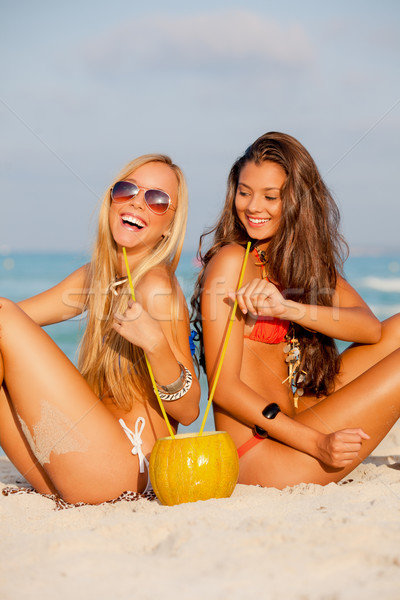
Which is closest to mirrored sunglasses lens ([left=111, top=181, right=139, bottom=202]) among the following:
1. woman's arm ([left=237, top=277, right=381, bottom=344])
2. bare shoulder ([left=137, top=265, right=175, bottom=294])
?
bare shoulder ([left=137, top=265, right=175, bottom=294])

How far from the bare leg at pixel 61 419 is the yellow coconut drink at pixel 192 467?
0.33 metres

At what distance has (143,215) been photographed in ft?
11.0

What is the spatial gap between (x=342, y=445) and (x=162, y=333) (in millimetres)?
962

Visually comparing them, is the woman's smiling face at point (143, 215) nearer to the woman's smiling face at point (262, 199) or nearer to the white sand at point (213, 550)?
the woman's smiling face at point (262, 199)

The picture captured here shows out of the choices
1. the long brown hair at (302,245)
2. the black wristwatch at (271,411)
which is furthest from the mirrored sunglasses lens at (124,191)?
the black wristwatch at (271,411)

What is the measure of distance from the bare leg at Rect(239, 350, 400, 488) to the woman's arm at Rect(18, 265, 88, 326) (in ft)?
4.27

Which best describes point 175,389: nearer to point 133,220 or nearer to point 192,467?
point 192,467

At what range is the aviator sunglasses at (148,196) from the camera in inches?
132

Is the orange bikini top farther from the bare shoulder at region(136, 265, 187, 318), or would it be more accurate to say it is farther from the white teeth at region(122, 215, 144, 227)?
the white teeth at region(122, 215, 144, 227)

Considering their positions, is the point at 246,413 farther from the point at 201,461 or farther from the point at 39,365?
the point at 39,365

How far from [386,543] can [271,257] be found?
5.88 ft

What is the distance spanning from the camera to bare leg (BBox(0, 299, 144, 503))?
2.77 meters

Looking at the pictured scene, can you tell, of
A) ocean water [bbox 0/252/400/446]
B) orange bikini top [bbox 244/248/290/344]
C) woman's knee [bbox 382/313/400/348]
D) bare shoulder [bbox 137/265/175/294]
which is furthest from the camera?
ocean water [bbox 0/252/400/446]

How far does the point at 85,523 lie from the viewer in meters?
2.53
